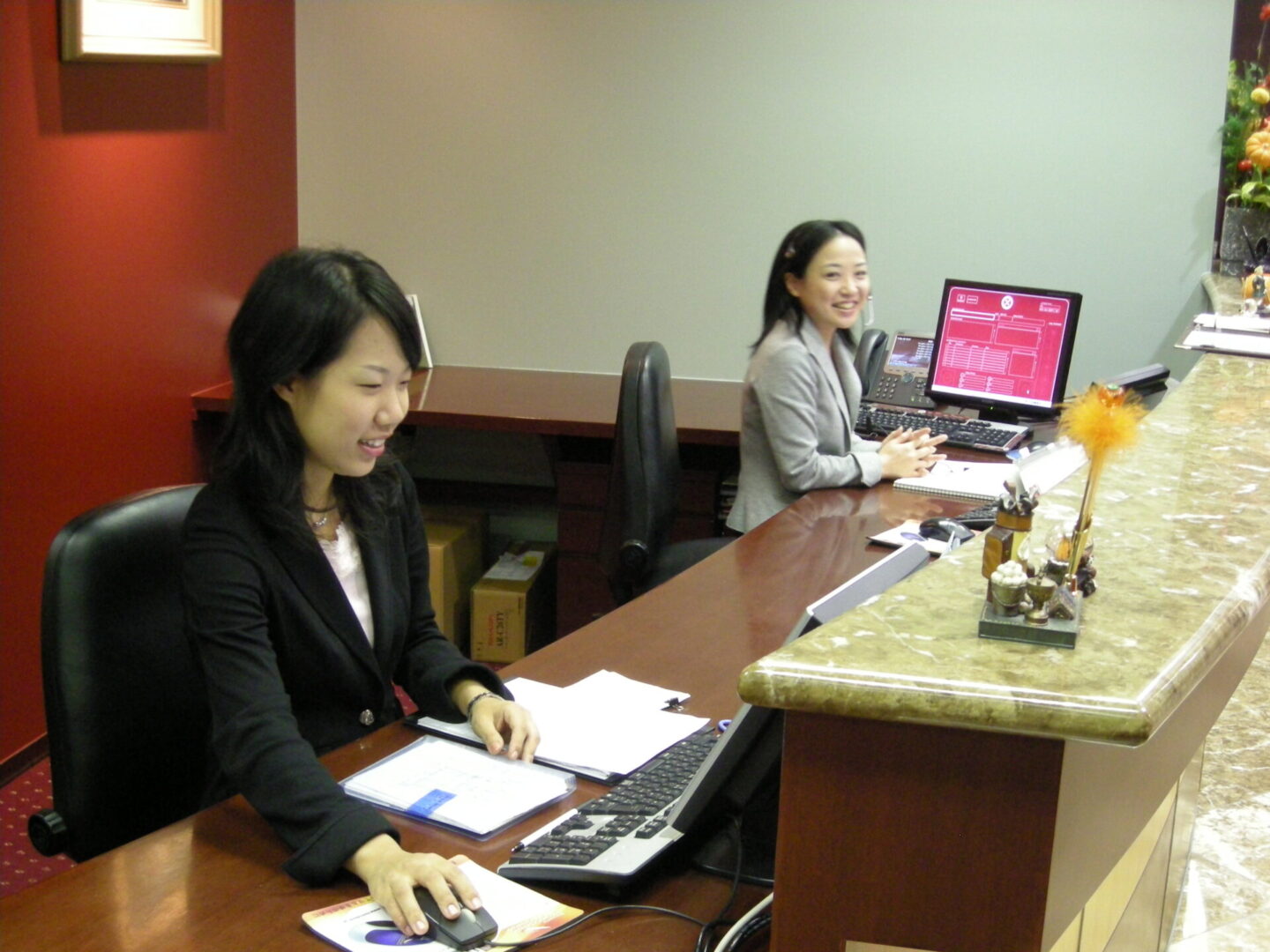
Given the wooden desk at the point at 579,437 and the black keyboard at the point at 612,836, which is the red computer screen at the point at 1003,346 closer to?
the wooden desk at the point at 579,437

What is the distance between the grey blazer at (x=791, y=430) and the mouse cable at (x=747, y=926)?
1761 millimetres

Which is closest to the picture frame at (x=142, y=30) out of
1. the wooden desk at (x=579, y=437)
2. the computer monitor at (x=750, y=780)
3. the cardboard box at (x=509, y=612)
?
the wooden desk at (x=579, y=437)

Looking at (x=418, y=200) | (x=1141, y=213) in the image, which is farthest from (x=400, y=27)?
(x=1141, y=213)

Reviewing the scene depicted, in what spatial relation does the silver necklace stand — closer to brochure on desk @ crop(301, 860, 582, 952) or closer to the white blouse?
the white blouse

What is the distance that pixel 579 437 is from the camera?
3914 mm

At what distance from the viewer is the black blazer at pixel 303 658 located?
1.33m

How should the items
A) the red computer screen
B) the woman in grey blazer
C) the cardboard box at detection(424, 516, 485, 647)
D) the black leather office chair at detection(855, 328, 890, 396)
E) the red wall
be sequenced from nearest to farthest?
the woman in grey blazer < the red wall < the red computer screen < the black leather office chair at detection(855, 328, 890, 396) < the cardboard box at detection(424, 516, 485, 647)

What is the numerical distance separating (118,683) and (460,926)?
0.64m

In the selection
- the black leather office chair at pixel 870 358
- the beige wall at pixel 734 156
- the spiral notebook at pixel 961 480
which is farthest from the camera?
the beige wall at pixel 734 156

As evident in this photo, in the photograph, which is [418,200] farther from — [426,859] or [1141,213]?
[426,859]

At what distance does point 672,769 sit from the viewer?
149 cm

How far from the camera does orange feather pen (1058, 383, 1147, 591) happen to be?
1.04m

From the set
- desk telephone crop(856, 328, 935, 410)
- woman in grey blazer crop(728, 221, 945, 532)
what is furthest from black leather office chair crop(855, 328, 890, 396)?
woman in grey blazer crop(728, 221, 945, 532)

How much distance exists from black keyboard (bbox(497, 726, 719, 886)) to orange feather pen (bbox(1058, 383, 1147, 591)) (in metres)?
0.49
